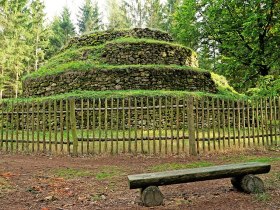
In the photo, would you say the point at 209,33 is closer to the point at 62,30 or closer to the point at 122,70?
the point at 122,70

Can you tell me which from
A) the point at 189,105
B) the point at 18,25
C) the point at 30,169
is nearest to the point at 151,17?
the point at 18,25

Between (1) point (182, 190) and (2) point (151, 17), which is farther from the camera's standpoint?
(2) point (151, 17)

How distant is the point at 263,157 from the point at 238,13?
1427cm

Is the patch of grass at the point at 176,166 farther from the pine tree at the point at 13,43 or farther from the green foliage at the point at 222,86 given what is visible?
the pine tree at the point at 13,43

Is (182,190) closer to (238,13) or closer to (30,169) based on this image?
(30,169)

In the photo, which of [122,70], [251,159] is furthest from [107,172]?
[122,70]

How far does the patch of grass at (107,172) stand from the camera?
21.4ft

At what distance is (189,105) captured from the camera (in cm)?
927

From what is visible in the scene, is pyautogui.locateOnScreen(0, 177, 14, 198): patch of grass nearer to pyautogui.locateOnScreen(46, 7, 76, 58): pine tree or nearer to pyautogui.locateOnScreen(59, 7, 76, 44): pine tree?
pyautogui.locateOnScreen(46, 7, 76, 58): pine tree

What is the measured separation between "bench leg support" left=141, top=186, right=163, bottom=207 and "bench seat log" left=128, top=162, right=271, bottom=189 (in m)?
0.08

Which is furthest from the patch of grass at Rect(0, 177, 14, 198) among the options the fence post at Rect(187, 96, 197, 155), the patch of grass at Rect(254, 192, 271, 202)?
the fence post at Rect(187, 96, 197, 155)

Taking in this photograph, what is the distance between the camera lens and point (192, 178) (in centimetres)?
454

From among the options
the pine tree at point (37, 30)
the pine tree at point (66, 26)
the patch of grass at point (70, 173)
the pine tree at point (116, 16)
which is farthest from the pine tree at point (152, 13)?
the patch of grass at point (70, 173)

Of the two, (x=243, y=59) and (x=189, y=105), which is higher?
(x=243, y=59)
